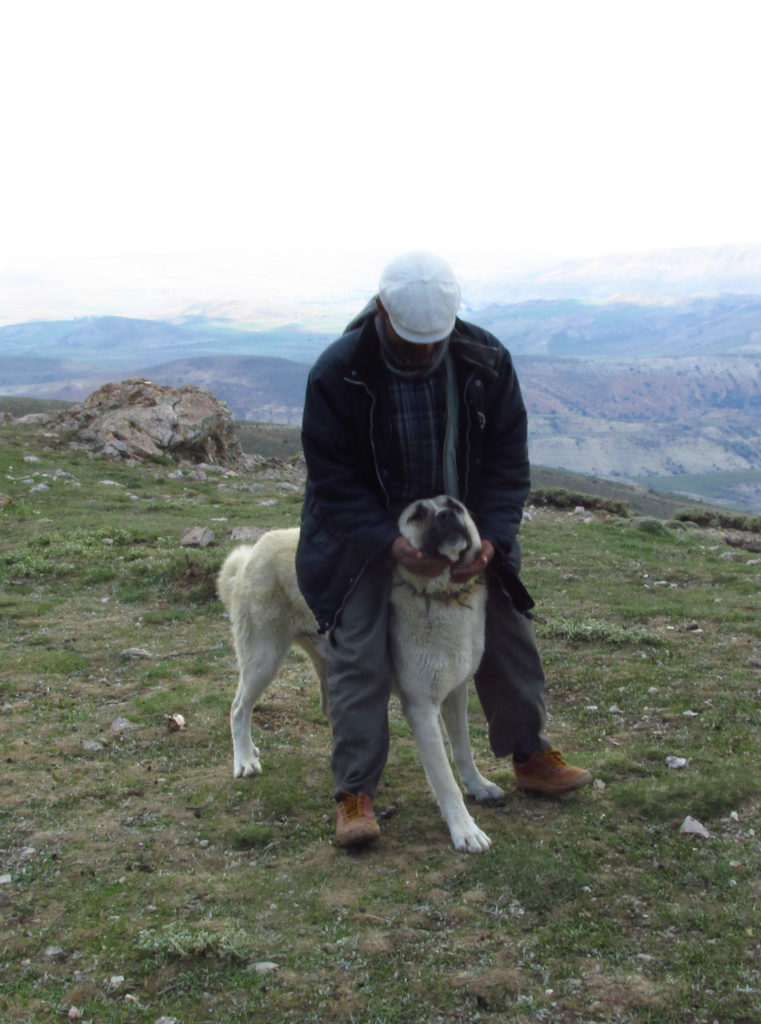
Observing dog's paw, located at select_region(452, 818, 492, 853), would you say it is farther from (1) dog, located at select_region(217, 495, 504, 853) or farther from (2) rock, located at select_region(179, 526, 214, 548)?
(2) rock, located at select_region(179, 526, 214, 548)

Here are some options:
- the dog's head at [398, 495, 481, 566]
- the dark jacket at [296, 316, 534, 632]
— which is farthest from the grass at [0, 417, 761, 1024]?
the dog's head at [398, 495, 481, 566]

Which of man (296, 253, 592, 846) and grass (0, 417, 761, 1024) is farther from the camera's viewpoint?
man (296, 253, 592, 846)

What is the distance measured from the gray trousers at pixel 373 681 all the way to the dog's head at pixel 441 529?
29 centimetres

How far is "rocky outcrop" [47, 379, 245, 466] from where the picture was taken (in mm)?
20469

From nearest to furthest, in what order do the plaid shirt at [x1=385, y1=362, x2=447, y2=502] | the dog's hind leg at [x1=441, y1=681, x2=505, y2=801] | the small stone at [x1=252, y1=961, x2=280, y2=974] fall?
the small stone at [x1=252, y1=961, x2=280, y2=974] → the plaid shirt at [x1=385, y1=362, x2=447, y2=502] → the dog's hind leg at [x1=441, y1=681, x2=505, y2=801]

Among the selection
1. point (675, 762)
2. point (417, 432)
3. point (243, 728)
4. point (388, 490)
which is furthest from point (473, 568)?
point (243, 728)

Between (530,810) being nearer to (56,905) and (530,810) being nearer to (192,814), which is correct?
(192,814)

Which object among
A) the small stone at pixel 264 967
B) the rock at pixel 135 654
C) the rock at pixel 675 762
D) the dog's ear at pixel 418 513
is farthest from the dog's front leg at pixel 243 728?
the rock at pixel 135 654

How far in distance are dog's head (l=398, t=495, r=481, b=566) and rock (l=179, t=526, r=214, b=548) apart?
26.7 ft

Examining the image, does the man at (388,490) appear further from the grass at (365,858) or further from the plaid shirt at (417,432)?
the grass at (365,858)

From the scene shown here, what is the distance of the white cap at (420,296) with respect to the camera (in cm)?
360

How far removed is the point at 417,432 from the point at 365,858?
199cm

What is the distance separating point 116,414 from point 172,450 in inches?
76.2

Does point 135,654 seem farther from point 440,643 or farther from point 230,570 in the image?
point 440,643
